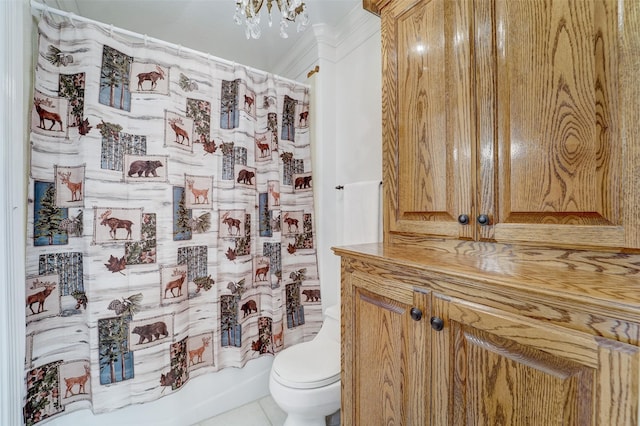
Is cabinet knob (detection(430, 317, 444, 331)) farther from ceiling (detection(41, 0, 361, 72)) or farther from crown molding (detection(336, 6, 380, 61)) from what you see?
ceiling (detection(41, 0, 361, 72))

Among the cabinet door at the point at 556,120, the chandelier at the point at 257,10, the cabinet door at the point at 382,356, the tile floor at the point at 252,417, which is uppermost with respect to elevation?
the chandelier at the point at 257,10

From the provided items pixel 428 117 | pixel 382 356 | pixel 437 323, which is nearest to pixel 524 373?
pixel 437 323

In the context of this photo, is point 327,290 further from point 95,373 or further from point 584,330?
point 584,330

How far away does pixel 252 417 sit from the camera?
5.49ft

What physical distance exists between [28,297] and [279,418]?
1437 millimetres

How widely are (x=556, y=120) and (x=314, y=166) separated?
152cm

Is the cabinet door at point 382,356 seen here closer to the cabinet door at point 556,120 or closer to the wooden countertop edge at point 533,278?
the wooden countertop edge at point 533,278

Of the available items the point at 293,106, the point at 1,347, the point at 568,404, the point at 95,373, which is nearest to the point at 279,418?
the point at 95,373

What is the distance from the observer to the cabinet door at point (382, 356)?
77 centimetres

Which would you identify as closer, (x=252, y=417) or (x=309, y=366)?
(x=309, y=366)

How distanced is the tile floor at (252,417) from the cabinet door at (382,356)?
33.3 inches

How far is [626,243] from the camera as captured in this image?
0.60 m

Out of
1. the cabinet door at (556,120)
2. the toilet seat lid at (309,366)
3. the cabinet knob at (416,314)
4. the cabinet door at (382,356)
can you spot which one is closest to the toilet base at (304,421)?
the toilet seat lid at (309,366)

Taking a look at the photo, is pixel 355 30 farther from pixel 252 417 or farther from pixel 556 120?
pixel 252 417
